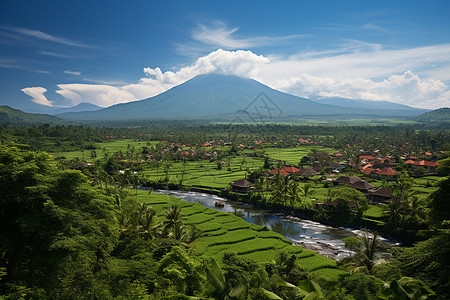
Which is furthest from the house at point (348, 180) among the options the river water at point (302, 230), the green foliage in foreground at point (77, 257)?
the green foliage in foreground at point (77, 257)

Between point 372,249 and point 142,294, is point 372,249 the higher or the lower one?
the lower one

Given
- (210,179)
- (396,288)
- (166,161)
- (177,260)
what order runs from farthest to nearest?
1. (166,161)
2. (210,179)
3. (177,260)
4. (396,288)

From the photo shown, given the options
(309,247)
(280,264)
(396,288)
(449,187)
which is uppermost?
(449,187)

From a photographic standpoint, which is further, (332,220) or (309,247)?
(332,220)

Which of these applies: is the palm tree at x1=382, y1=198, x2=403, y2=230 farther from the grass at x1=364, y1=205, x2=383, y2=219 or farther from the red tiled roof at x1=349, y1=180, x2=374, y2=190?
the red tiled roof at x1=349, y1=180, x2=374, y2=190

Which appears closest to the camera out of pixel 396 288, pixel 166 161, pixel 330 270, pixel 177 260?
pixel 396 288

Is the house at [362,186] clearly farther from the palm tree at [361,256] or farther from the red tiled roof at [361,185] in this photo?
the palm tree at [361,256]

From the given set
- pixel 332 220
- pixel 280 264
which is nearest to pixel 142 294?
pixel 280 264

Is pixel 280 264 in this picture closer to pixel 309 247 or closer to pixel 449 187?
pixel 309 247
